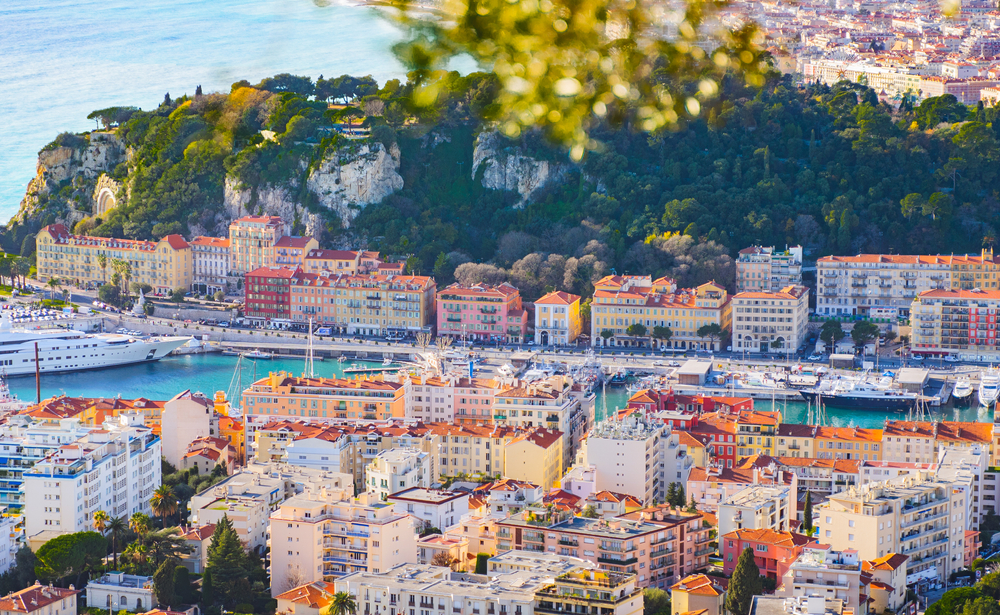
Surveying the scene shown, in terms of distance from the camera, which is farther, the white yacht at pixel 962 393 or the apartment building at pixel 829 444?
the white yacht at pixel 962 393

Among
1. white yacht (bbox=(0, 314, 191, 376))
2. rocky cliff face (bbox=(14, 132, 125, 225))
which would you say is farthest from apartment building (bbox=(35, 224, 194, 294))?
white yacht (bbox=(0, 314, 191, 376))

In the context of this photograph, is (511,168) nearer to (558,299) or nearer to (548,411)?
(558,299)

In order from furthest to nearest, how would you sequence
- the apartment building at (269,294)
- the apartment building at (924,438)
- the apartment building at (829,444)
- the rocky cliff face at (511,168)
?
the rocky cliff face at (511,168) → the apartment building at (269,294) → the apartment building at (829,444) → the apartment building at (924,438)

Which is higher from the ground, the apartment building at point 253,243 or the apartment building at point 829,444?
the apartment building at point 253,243

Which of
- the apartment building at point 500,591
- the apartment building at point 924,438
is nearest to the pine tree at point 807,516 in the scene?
the apartment building at point 924,438

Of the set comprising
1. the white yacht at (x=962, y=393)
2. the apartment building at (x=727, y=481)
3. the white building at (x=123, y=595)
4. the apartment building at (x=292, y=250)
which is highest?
the apartment building at (x=292, y=250)

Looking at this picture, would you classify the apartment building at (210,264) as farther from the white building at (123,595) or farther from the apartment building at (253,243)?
the white building at (123,595)

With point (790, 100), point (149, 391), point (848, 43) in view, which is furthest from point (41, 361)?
point (848, 43)
